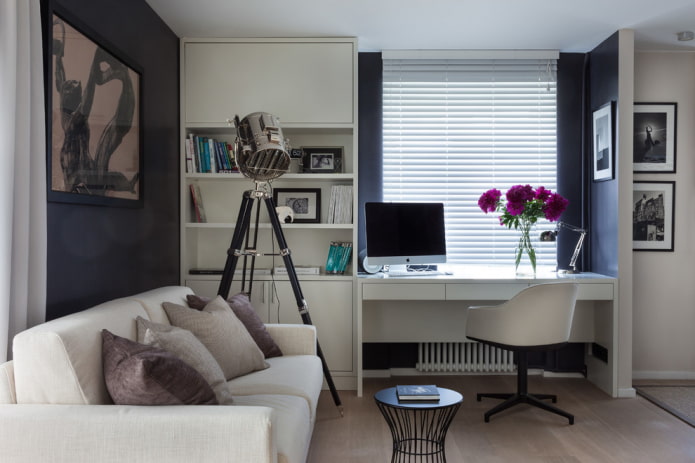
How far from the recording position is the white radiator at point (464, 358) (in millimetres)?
4523

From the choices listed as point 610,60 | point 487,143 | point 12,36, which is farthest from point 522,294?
point 12,36

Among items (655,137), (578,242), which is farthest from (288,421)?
(655,137)

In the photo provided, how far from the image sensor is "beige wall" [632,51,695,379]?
14.8ft

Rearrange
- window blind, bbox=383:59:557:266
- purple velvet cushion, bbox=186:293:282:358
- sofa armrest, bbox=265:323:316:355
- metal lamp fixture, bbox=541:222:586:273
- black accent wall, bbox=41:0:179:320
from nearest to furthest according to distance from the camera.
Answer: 1. black accent wall, bbox=41:0:179:320
2. purple velvet cushion, bbox=186:293:282:358
3. sofa armrest, bbox=265:323:316:355
4. metal lamp fixture, bbox=541:222:586:273
5. window blind, bbox=383:59:557:266

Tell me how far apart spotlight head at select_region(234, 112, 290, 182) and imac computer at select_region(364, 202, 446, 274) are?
33.6 inches

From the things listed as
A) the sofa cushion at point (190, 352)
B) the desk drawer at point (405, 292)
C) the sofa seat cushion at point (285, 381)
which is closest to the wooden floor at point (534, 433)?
the sofa seat cushion at point (285, 381)

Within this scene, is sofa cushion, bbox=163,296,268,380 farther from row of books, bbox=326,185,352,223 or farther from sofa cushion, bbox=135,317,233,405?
row of books, bbox=326,185,352,223

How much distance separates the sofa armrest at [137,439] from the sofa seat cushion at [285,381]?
0.63m

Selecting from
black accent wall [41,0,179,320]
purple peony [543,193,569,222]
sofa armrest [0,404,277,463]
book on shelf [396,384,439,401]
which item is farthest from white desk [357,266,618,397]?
sofa armrest [0,404,277,463]

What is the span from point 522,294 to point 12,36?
277cm

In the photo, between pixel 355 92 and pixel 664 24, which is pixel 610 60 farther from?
pixel 355 92

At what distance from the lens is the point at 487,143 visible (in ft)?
15.1

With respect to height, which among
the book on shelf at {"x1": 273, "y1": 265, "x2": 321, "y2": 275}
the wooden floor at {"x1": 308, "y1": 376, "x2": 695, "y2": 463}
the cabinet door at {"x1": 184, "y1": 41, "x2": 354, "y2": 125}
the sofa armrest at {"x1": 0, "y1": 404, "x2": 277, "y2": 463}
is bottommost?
the wooden floor at {"x1": 308, "y1": 376, "x2": 695, "y2": 463}

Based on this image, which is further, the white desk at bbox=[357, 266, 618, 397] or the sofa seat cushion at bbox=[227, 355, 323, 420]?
the white desk at bbox=[357, 266, 618, 397]
